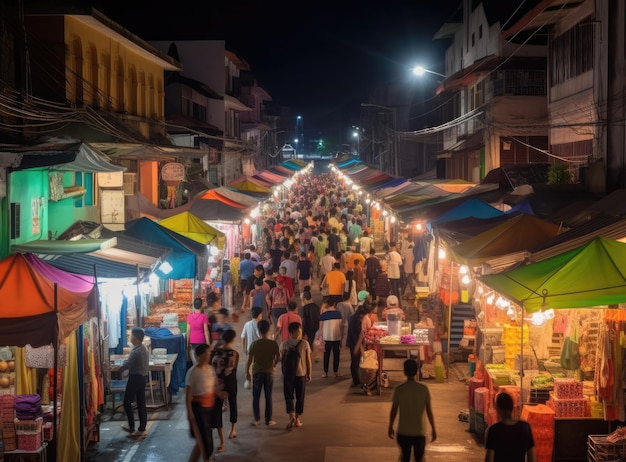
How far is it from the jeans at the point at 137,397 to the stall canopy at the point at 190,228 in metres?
6.02

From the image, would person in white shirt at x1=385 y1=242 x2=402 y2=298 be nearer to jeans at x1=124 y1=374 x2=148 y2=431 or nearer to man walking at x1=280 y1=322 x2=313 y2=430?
man walking at x1=280 y1=322 x2=313 y2=430

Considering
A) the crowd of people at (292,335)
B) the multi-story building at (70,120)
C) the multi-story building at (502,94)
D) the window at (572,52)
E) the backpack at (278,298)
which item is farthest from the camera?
the multi-story building at (502,94)

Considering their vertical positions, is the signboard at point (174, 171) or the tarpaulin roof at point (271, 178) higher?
the tarpaulin roof at point (271, 178)

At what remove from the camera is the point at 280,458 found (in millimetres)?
10289

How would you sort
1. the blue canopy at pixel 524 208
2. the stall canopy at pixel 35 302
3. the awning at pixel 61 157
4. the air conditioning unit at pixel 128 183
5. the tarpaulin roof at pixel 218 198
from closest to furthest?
the stall canopy at pixel 35 302 < the awning at pixel 61 157 < the blue canopy at pixel 524 208 < the air conditioning unit at pixel 128 183 < the tarpaulin roof at pixel 218 198

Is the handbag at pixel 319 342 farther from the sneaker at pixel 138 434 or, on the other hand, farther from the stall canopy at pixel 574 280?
the stall canopy at pixel 574 280

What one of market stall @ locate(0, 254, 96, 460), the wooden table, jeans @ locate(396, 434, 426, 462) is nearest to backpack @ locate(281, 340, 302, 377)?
the wooden table

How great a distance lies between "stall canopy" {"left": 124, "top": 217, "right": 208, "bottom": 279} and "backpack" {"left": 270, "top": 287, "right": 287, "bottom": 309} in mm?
1393

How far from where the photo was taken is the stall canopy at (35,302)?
27.3 feet

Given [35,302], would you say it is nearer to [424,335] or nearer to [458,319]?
[424,335]

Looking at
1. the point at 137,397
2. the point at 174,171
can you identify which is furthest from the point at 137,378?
the point at 174,171

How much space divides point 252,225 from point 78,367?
59.3 feet

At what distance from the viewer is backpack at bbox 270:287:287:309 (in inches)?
620

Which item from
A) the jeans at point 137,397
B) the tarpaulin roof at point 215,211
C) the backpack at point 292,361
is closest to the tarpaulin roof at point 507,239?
the backpack at point 292,361
